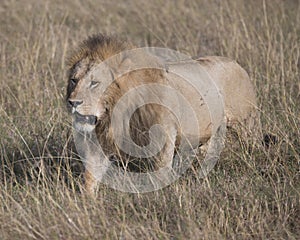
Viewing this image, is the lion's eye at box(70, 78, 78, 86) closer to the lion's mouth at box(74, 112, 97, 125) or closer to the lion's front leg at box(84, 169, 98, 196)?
the lion's mouth at box(74, 112, 97, 125)

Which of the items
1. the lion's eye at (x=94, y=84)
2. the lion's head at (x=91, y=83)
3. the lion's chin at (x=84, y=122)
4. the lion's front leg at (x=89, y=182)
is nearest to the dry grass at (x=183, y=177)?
the lion's front leg at (x=89, y=182)

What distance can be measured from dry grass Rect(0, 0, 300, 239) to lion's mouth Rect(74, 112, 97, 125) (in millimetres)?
254

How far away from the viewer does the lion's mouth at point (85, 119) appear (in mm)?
3578

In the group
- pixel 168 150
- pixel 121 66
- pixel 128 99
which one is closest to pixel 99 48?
pixel 121 66

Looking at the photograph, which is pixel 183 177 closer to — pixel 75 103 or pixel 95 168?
pixel 95 168

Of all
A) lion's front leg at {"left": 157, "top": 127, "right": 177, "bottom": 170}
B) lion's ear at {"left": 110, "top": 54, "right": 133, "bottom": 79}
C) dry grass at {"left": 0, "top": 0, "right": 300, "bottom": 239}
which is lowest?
dry grass at {"left": 0, "top": 0, "right": 300, "bottom": 239}

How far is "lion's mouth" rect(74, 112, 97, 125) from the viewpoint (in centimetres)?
358

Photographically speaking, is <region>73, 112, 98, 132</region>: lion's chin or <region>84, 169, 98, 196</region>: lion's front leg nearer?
<region>73, 112, 98, 132</region>: lion's chin

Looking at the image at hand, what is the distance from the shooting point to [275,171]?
376 centimetres

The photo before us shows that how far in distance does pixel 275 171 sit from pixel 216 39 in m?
3.11

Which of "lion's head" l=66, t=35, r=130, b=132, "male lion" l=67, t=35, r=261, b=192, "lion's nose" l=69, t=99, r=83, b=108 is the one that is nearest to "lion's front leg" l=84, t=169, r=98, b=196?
"male lion" l=67, t=35, r=261, b=192

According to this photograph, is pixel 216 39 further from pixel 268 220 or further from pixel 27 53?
pixel 268 220

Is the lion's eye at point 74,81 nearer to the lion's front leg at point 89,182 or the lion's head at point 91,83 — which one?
the lion's head at point 91,83

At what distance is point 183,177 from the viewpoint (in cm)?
385
